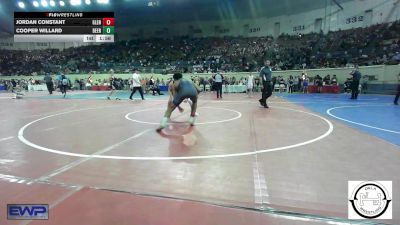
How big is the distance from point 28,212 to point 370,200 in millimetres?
3667

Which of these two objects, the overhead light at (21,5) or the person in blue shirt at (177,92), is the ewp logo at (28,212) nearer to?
the person in blue shirt at (177,92)

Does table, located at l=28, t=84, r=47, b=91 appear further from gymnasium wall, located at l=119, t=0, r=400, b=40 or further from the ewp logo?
the ewp logo

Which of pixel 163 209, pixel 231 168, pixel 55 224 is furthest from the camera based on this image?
pixel 231 168

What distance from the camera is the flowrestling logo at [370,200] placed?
3072mm

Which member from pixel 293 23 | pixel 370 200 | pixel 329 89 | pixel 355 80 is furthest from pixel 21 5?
pixel 370 200

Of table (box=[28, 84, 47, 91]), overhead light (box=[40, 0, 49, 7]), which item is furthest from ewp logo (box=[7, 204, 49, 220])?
table (box=[28, 84, 47, 91])

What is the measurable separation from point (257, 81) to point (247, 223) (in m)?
25.6

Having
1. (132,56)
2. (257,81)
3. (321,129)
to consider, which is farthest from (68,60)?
(321,129)

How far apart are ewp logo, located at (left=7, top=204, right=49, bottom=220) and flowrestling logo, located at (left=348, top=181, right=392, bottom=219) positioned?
3.15 m

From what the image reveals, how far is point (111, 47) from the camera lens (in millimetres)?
45938

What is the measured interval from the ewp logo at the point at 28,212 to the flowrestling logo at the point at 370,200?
10.3 ft

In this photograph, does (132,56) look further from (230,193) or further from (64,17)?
(230,193)

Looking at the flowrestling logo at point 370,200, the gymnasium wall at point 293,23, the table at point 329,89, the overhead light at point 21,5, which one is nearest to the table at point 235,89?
the table at point 329,89

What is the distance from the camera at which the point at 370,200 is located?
327 centimetres
